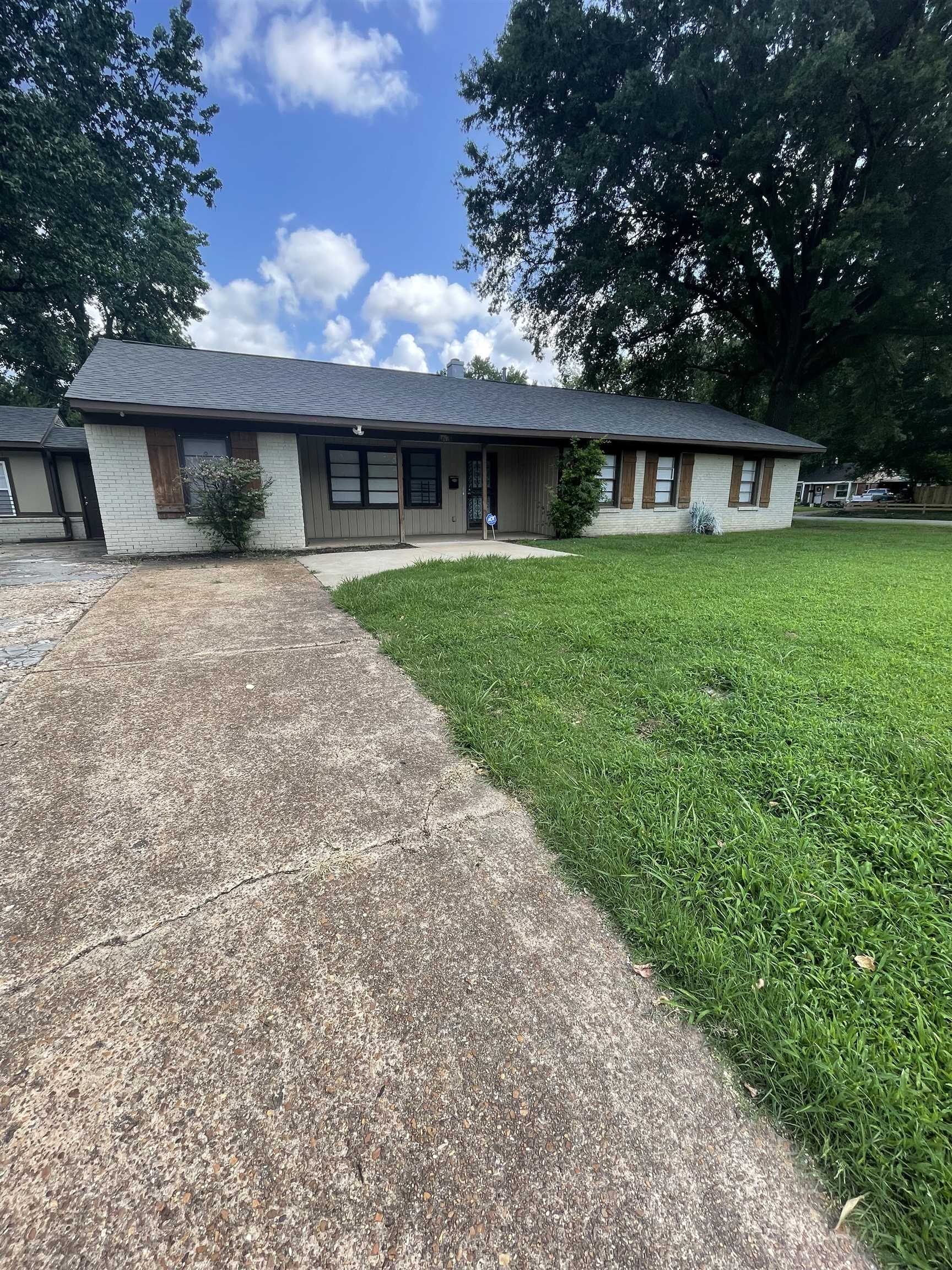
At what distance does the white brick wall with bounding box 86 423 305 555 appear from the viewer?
862cm

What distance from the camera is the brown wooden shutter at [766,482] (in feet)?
50.6

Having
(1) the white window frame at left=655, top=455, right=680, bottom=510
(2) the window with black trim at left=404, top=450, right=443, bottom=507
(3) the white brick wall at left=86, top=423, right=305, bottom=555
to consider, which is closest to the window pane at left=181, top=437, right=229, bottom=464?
(3) the white brick wall at left=86, top=423, right=305, bottom=555

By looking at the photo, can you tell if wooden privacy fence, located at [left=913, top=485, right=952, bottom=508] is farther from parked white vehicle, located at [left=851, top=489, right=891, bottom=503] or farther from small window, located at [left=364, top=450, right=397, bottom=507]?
small window, located at [left=364, top=450, right=397, bottom=507]

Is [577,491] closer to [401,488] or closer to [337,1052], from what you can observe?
[401,488]

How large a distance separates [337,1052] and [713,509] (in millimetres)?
15848

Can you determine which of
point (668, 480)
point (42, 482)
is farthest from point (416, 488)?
point (42, 482)

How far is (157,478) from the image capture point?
29.2ft

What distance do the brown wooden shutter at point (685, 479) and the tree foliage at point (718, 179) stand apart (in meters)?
5.37

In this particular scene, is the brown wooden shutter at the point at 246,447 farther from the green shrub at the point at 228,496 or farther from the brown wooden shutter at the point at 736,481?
the brown wooden shutter at the point at 736,481

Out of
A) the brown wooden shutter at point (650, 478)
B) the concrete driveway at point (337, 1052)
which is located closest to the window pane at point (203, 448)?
the concrete driveway at point (337, 1052)

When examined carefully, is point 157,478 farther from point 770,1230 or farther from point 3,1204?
point 770,1230

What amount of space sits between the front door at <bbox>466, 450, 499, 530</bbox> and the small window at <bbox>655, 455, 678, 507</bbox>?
169 inches

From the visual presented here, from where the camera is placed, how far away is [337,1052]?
4.33 feet

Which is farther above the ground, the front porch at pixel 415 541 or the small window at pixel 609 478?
the small window at pixel 609 478
